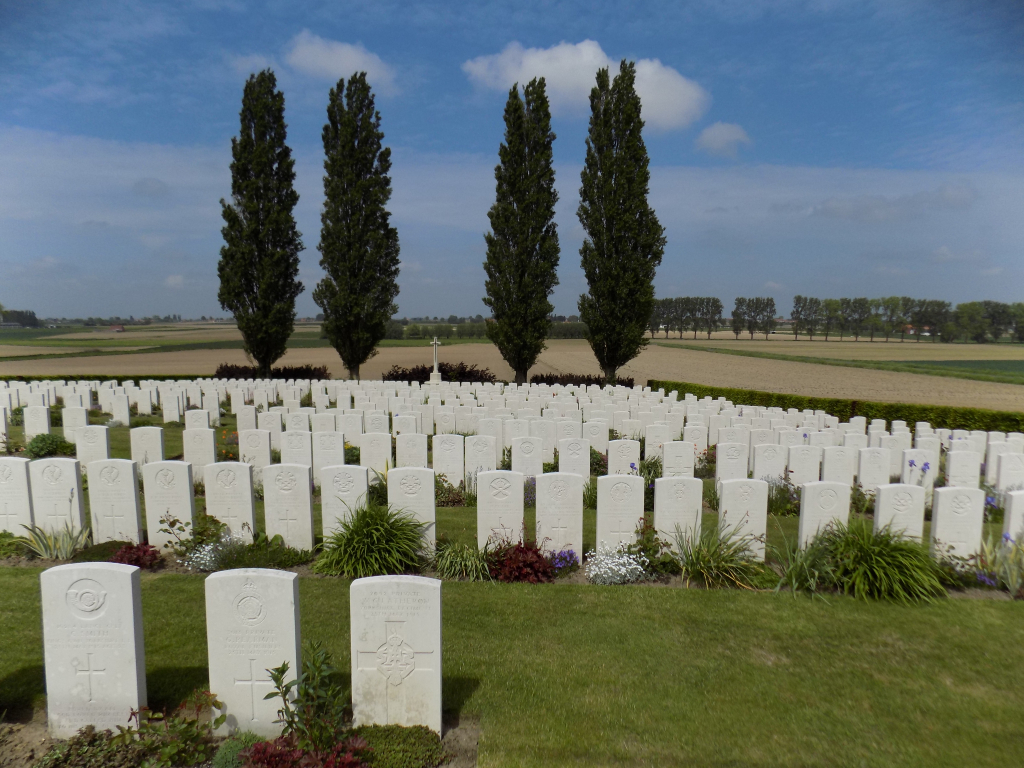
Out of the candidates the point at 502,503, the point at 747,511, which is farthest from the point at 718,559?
the point at 502,503

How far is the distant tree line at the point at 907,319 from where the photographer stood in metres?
63.1

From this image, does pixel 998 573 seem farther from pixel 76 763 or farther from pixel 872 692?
pixel 76 763

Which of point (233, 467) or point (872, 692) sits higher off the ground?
point (233, 467)

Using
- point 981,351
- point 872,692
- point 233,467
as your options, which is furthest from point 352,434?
point 981,351

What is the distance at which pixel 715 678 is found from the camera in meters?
4.56

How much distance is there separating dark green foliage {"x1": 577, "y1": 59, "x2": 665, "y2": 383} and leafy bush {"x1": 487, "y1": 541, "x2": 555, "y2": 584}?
2189 cm

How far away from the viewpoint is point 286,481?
22.5ft

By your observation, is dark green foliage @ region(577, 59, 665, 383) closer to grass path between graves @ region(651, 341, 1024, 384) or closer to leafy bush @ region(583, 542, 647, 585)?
leafy bush @ region(583, 542, 647, 585)

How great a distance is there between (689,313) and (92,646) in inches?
3792

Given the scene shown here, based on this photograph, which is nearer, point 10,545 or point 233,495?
point 10,545

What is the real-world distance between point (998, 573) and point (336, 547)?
23.7 feet

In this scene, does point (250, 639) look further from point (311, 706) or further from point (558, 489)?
Result: point (558, 489)

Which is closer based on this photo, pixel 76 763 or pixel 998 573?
pixel 76 763

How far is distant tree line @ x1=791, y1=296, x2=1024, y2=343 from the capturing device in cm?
6306
